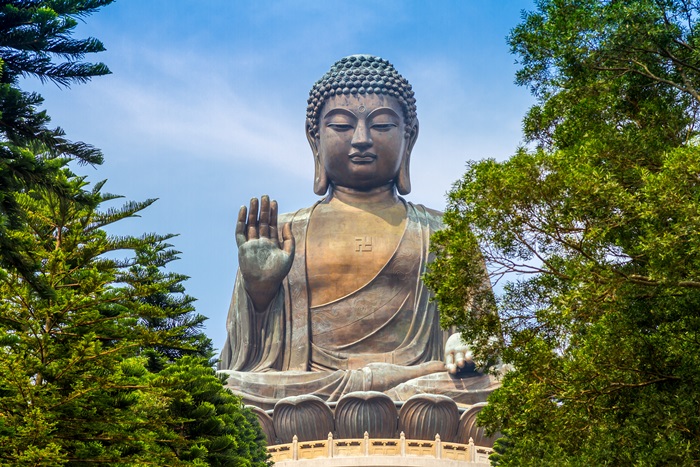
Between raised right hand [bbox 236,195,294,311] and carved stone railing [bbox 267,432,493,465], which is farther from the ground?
raised right hand [bbox 236,195,294,311]

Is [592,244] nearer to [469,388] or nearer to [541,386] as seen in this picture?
[541,386]

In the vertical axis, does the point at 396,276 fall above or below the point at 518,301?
above

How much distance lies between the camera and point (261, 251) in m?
27.9

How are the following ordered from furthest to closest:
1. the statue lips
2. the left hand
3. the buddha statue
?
the statue lips, the buddha statue, the left hand

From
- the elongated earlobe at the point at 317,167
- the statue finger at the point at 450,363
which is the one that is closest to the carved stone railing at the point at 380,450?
the statue finger at the point at 450,363

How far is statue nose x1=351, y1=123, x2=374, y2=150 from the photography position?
29.4 metres

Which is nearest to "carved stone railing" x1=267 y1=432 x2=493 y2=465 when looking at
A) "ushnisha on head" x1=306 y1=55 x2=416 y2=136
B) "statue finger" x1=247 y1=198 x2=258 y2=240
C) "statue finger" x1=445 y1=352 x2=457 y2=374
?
"statue finger" x1=445 y1=352 x2=457 y2=374

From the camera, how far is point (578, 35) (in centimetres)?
1141

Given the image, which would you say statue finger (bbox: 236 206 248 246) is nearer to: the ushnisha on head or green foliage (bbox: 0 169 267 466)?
the ushnisha on head

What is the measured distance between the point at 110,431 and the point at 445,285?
3082 mm

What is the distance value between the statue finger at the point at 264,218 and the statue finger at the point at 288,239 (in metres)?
0.73

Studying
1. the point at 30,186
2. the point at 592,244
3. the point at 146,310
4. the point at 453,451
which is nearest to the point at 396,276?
the point at 453,451

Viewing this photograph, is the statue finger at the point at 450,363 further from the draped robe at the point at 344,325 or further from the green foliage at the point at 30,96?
the green foliage at the point at 30,96

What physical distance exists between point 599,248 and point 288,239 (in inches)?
736
